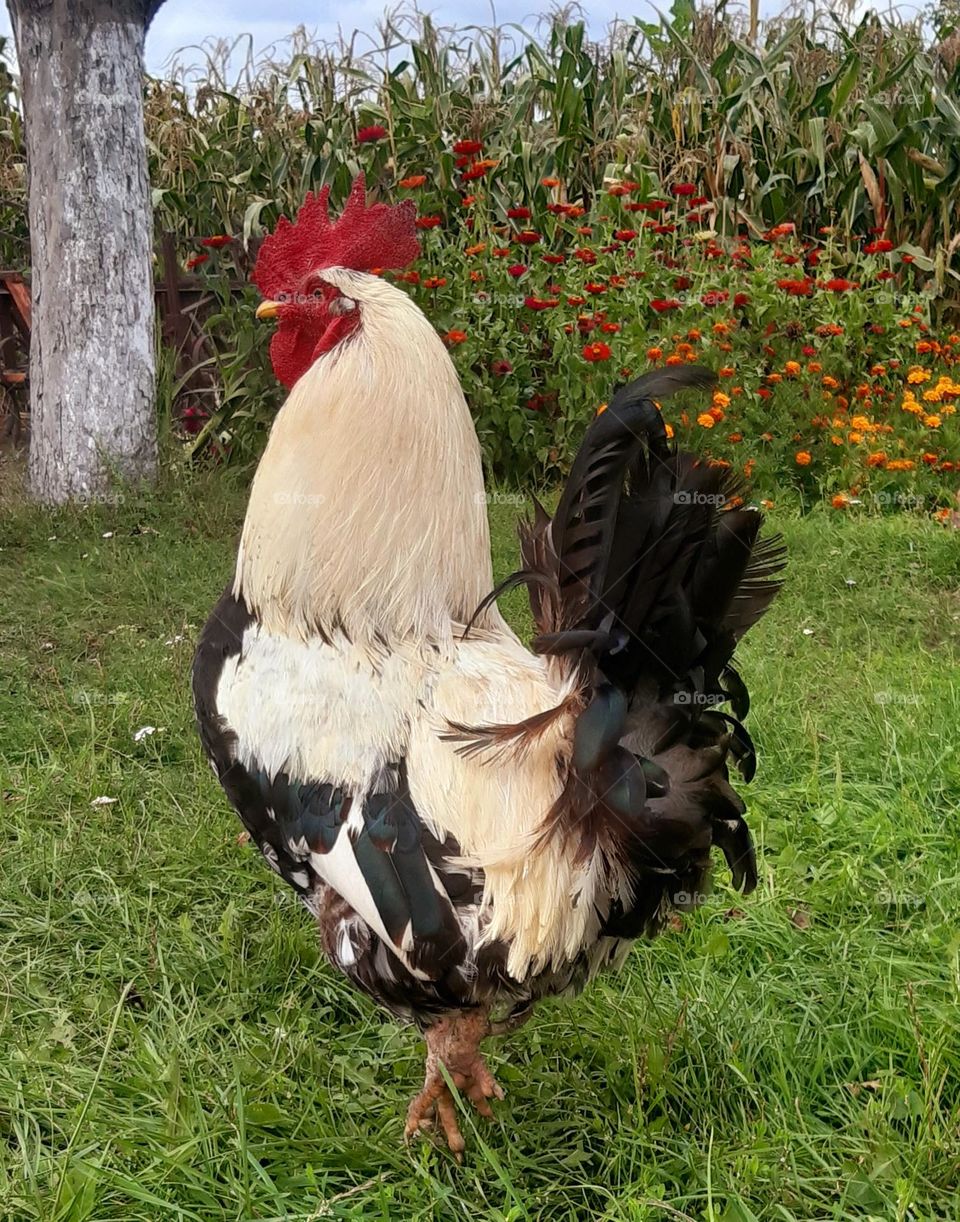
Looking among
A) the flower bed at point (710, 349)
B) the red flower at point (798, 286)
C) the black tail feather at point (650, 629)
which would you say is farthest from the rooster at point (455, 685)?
the red flower at point (798, 286)

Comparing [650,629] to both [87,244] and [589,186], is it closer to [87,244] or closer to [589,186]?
[87,244]

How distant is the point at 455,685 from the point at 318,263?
1.08m

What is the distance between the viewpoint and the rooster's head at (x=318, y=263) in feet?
7.41

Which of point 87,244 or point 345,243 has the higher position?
point 87,244

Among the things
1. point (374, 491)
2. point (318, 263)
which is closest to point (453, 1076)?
point (374, 491)

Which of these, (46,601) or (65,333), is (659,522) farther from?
(65,333)

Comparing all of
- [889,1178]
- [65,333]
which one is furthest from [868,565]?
[65,333]

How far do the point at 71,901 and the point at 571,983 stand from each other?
1.69 m

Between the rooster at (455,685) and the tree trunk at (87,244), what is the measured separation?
4.20 m

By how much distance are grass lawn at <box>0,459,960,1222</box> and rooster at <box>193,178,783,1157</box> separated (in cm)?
25

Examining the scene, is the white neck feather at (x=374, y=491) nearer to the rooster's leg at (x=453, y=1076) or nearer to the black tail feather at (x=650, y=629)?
the black tail feather at (x=650, y=629)

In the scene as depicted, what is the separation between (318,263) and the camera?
2352mm

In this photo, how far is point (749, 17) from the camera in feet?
32.4

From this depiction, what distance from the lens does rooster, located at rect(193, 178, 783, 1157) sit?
178cm
